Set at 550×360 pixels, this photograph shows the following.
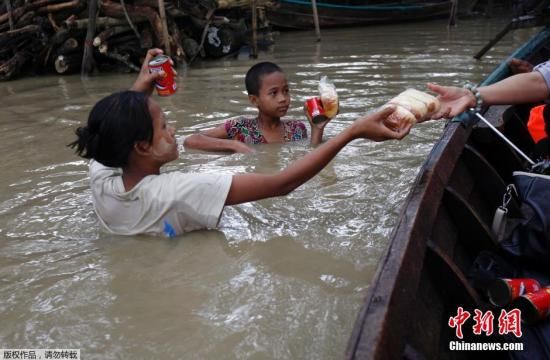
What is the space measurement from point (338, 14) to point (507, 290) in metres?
13.2

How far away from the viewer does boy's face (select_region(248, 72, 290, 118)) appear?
4.12 m

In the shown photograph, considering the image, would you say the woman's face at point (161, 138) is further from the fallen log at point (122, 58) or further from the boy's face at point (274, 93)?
the fallen log at point (122, 58)

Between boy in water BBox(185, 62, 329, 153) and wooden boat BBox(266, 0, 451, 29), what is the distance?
9.93 metres

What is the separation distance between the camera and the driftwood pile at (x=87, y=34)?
28.3 ft

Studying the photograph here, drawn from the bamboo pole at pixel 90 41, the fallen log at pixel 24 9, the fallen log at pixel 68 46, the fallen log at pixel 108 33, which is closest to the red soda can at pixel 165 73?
the bamboo pole at pixel 90 41

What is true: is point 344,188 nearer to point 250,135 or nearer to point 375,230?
point 375,230

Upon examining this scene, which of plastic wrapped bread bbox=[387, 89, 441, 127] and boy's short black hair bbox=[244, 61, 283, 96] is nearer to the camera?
plastic wrapped bread bbox=[387, 89, 441, 127]

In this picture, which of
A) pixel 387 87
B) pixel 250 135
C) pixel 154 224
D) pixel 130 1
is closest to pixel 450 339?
pixel 154 224

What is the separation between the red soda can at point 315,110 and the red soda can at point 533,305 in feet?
7.23

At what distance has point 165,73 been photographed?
3223 millimetres

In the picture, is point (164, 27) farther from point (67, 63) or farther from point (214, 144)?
point (214, 144)

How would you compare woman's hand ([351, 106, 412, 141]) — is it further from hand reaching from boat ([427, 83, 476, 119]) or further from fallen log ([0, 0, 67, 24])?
fallen log ([0, 0, 67, 24])

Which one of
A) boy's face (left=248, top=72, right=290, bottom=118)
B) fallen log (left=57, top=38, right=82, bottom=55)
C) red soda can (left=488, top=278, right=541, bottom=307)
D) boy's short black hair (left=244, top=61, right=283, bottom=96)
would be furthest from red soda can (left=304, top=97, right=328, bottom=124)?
fallen log (left=57, top=38, right=82, bottom=55)

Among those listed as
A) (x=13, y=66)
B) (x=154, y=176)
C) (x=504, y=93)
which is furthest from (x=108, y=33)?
(x=504, y=93)
